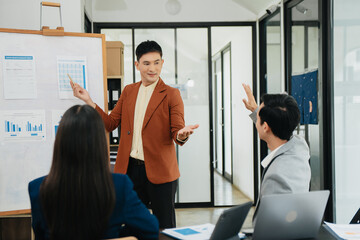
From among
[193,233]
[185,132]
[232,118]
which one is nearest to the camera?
[193,233]

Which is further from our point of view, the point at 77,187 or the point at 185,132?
the point at 185,132

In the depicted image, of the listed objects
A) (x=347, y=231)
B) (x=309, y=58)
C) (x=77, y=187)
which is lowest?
(x=347, y=231)

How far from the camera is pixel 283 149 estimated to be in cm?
173

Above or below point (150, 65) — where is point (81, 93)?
below

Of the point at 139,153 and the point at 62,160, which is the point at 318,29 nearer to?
the point at 139,153

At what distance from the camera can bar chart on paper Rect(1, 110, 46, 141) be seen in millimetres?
2504

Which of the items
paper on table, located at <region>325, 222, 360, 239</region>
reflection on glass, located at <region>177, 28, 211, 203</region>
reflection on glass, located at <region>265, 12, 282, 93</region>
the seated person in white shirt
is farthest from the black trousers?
reflection on glass, located at <region>177, 28, 211, 203</region>

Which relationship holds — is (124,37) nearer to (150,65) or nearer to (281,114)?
(150,65)

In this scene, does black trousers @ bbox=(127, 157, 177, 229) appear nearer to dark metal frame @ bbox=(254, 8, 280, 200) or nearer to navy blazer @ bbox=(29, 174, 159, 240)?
navy blazer @ bbox=(29, 174, 159, 240)

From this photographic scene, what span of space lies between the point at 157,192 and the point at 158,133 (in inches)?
13.9

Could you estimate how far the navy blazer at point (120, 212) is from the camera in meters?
1.25

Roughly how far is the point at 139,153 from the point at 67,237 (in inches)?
48.9

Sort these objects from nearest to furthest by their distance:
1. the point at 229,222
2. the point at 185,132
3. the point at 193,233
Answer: the point at 229,222, the point at 193,233, the point at 185,132

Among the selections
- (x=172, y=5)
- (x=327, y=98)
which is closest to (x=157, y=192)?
(x=327, y=98)
